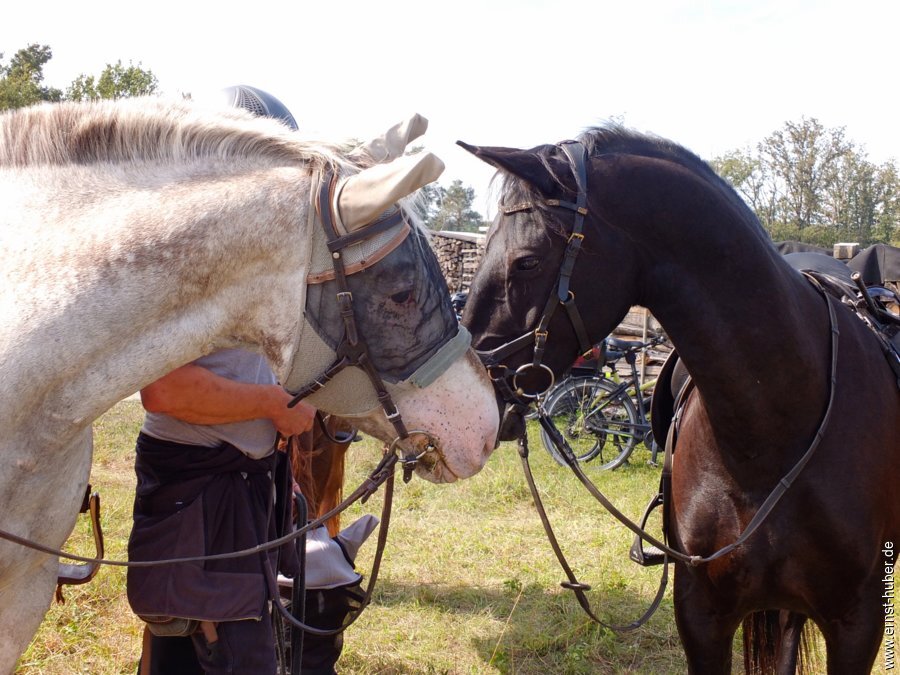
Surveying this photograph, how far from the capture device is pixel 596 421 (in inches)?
365

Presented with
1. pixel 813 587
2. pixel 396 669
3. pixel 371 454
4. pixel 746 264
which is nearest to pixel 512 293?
pixel 746 264

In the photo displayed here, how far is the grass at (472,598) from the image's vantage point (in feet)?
13.0

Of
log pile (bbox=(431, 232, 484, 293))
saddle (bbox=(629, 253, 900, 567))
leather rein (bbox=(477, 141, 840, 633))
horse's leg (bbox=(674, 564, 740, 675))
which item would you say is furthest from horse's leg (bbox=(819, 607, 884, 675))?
log pile (bbox=(431, 232, 484, 293))

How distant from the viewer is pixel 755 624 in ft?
10.7

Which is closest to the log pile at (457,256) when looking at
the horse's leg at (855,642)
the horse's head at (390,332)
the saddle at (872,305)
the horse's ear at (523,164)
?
the saddle at (872,305)

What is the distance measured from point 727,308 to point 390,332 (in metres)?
1.27

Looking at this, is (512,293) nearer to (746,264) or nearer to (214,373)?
(746,264)

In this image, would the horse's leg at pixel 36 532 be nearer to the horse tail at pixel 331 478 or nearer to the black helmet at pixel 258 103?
the black helmet at pixel 258 103

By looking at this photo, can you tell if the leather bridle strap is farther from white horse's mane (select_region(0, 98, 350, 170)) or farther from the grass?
the grass

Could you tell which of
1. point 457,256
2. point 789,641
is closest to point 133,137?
point 789,641

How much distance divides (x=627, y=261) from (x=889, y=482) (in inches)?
47.4

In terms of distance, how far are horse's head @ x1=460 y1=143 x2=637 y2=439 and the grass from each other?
229cm

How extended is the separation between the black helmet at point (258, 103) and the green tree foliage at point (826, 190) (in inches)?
1170

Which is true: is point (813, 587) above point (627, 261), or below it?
below
